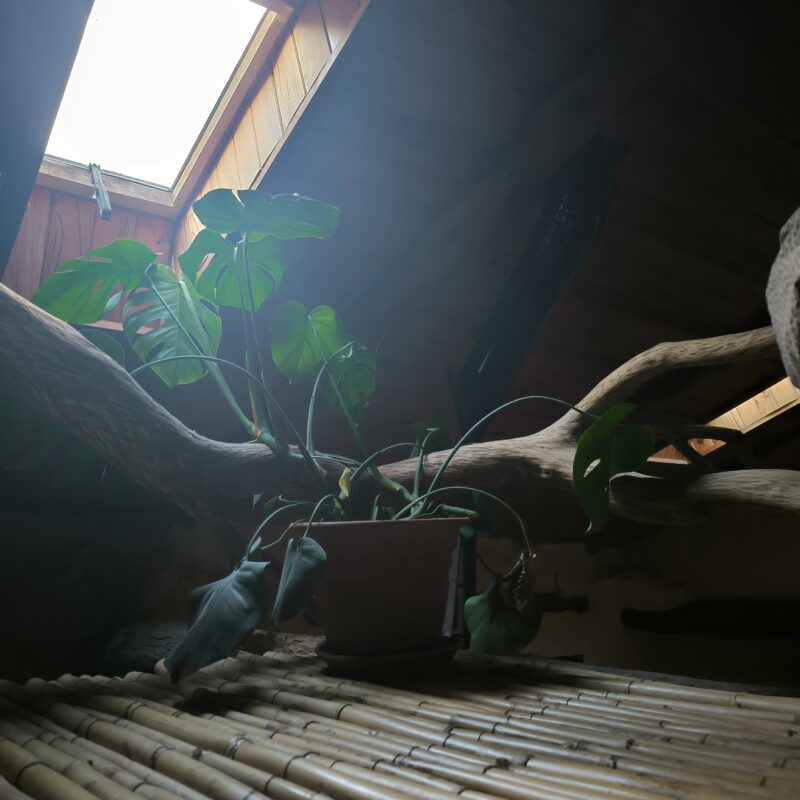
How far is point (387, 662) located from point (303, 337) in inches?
26.1

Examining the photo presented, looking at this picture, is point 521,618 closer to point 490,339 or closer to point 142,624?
point 490,339

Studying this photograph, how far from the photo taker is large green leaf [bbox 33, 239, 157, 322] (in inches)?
50.3

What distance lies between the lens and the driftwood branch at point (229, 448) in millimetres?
1076

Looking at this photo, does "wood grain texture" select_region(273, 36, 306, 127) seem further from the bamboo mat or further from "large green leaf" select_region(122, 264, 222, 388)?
the bamboo mat

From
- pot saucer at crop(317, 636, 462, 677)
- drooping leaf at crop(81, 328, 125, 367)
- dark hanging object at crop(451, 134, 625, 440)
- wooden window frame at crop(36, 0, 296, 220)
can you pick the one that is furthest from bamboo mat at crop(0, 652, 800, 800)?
wooden window frame at crop(36, 0, 296, 220)

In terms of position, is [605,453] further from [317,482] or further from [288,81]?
[288,81]

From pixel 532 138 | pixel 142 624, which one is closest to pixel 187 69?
pixel 532 138

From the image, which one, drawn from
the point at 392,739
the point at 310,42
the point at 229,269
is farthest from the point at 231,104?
the point at 392,739

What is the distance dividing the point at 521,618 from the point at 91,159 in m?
1.44

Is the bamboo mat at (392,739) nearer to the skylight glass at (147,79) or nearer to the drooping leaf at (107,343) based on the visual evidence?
the drooping leaf at (107,343)

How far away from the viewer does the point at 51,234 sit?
1.72 metres

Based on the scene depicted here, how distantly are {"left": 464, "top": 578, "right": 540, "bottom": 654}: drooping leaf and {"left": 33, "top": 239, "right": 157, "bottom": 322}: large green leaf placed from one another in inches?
34.0

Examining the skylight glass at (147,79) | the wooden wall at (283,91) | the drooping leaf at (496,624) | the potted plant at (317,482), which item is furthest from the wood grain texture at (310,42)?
the drooping leaf at (496,624)

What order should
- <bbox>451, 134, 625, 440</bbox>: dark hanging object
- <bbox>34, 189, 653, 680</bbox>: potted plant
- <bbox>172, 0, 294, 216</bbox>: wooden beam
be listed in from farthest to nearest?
<bbox>451, 134, 625, 440</bbox>: dark hanging object → <bbox>172, 0, 294, 216</bbox>: wooden beam → <bbox>34, 189, 653, 680</bbox>: potted plant
